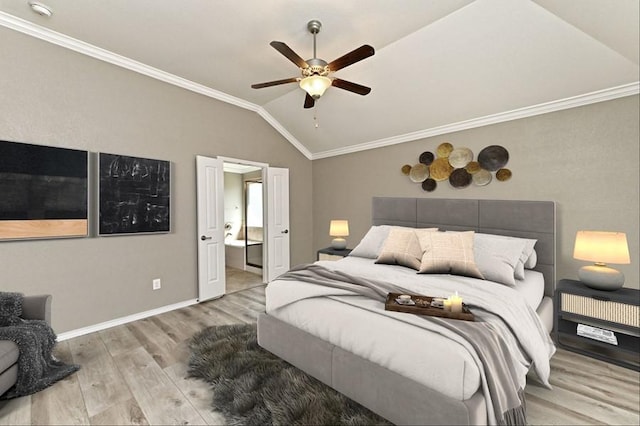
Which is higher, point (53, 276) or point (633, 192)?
point (633, 192)

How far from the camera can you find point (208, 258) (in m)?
3.89

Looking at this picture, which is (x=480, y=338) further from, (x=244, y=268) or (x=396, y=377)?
(x=244, y=268)

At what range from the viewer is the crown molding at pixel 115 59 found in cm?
255

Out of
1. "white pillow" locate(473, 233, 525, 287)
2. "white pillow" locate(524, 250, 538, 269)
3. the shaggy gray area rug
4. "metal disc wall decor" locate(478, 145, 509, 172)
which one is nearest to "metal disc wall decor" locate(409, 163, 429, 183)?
"metal disc wall decor" locate(478, 145, 509, 172)

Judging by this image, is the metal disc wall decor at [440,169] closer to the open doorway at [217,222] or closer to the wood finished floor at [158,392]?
the wood finished floor at [158,392]

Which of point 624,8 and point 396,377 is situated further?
point 624,8

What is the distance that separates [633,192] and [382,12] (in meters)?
2.83

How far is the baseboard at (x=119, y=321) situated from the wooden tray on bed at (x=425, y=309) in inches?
117

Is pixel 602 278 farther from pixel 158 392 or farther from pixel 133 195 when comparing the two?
pixel 133 195

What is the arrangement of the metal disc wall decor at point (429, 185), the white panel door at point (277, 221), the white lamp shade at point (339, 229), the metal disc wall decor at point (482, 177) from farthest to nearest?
the white panel door at point (277, 221) < the white lamp shade at point (339, 229) < the metal disc wall decor at point (429, 185) < the metal disc wall decor at point (482, 177)

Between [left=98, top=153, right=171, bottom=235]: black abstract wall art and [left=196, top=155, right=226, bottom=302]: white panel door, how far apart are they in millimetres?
414

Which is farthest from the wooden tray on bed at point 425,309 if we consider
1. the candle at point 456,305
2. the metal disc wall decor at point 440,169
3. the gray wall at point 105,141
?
the gray wall at point 105,141

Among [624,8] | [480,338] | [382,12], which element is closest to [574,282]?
[480,338]

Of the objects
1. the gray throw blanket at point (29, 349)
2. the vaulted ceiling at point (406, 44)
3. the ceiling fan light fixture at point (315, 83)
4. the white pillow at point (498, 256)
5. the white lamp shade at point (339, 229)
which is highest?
the vaulted ceiling at point (406, 44)
